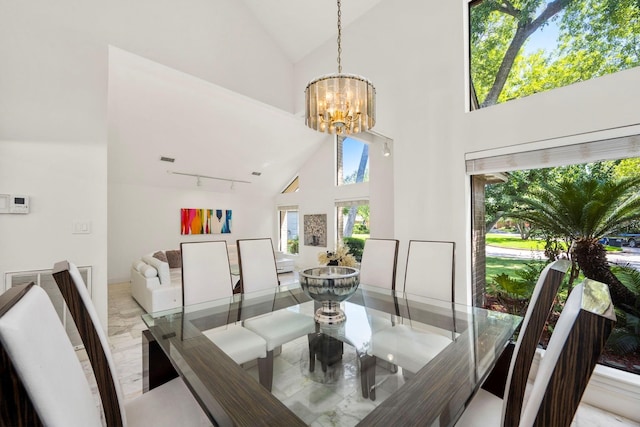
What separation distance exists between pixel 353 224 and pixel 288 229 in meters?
2.35

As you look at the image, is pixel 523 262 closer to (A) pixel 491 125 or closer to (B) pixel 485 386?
(A) pixel 491 125

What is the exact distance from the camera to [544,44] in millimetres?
2365

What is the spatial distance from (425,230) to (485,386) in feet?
5.60

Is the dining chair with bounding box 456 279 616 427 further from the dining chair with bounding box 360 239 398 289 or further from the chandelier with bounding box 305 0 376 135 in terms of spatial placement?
the dining chair with bounding box 360 239 398 289

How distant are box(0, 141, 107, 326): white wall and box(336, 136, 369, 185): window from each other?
4565 millimetres

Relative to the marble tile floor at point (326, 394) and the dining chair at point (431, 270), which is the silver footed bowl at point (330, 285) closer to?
the marble tile floor at point (326, 394)

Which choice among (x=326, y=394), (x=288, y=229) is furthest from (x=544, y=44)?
(x=288, y=229)

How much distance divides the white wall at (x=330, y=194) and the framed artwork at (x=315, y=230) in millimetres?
103

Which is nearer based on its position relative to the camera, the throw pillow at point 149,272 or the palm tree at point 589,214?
the palm tree at point 589,214

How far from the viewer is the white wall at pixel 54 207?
7.36ft

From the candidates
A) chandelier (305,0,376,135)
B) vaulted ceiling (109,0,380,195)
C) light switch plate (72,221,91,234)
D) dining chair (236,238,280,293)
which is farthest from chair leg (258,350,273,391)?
vaulted ceiling (109,0,380,195)

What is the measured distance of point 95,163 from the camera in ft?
8.50

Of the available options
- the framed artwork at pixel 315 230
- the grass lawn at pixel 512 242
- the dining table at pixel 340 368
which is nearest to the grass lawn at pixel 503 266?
the grass lawn at pixel 512 242

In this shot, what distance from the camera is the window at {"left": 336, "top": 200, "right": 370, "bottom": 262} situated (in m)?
6.13
